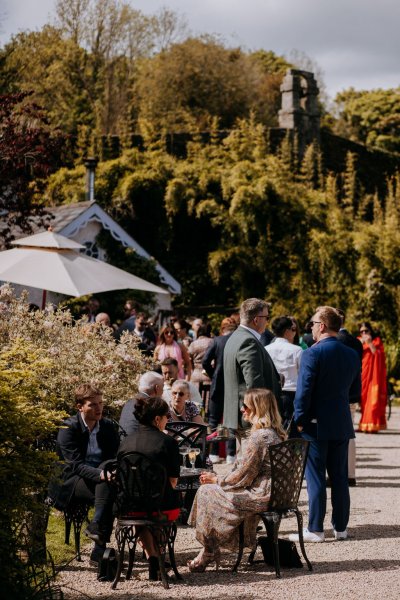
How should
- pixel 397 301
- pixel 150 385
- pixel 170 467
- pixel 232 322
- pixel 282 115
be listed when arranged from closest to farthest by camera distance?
pixel 170 467, pixel 150 385, pixel 232 322, pixel 397 301, pixel 282 115

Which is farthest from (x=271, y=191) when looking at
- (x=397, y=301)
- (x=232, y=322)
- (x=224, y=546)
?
(x=224, y=546)

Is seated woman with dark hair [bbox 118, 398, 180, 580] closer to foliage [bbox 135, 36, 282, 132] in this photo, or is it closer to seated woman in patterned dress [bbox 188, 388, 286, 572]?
seated woman in patterned dress [bbox 188, 388, 286, 572]

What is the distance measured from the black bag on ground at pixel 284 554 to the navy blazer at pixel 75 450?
55.4 inches

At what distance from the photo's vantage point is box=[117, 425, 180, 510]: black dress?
7129 mm

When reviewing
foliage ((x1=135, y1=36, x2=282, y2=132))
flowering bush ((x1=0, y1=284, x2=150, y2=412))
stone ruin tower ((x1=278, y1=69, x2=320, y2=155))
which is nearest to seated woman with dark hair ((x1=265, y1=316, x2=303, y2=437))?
flowering bush ((x1=0, y1=284, x2=150, y2=412))

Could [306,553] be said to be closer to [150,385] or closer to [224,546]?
[224,546]

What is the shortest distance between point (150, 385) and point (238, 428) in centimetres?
113

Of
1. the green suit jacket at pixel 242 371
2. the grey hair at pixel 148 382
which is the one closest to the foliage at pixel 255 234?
the green suit jacket at pixel 242 371

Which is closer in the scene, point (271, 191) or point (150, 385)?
point (150, 385)

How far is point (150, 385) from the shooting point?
8.76 metres

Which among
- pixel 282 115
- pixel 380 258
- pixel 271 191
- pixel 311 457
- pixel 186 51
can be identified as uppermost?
pixel 186 51

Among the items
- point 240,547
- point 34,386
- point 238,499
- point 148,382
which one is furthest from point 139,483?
point 148,382

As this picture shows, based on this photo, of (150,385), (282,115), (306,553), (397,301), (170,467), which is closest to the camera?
(170,467)

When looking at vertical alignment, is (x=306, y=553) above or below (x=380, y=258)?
below
